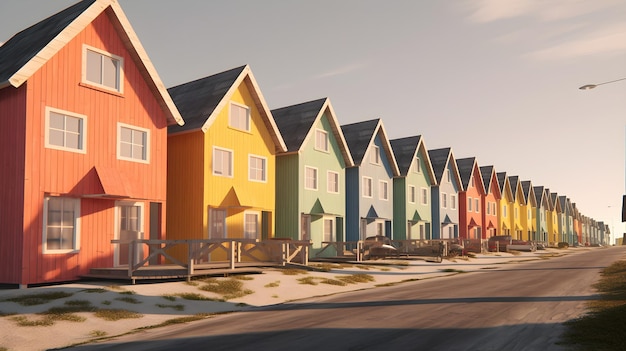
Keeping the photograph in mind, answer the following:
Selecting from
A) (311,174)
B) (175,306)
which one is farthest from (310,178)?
(175,306)

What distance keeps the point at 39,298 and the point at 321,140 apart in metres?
24.1

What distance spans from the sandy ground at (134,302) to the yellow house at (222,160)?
15.5ft

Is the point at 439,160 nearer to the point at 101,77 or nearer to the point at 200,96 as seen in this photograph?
the point at 200,96

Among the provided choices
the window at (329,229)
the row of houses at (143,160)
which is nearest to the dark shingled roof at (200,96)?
the row of houses at (143,160)

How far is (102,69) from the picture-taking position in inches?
893

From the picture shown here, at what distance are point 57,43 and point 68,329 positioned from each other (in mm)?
11382

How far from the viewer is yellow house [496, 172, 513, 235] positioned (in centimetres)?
7056

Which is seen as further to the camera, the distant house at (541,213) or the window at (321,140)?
the distant house at (541,213)

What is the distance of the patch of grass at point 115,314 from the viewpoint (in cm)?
1450

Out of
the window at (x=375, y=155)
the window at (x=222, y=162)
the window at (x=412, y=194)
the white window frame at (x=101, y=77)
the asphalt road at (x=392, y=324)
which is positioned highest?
the white window frame at (x=101, y=77)

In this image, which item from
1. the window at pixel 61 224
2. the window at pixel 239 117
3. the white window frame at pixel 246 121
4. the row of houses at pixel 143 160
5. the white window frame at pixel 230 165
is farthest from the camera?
the window at pixel 239 117

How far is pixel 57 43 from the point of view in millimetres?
20359

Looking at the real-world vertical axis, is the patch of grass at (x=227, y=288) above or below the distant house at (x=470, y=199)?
below

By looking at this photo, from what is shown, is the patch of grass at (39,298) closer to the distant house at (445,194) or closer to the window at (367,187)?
the window at (367,187)
